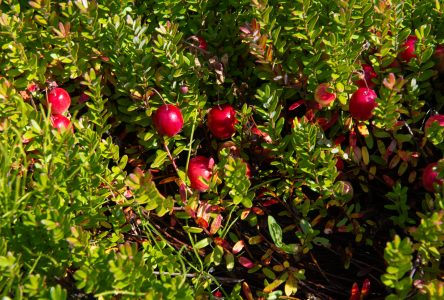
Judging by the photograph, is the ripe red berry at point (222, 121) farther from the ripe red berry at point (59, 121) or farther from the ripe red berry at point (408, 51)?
the ripe red berry at point (408, 51)

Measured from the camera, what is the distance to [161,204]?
186 cm

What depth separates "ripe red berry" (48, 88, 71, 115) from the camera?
2227 mm

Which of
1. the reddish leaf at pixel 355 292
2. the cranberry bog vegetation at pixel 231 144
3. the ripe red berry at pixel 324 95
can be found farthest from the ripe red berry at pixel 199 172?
the reddish leaf at pixel 355 292

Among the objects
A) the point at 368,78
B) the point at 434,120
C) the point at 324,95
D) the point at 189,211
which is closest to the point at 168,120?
the point at 189,211

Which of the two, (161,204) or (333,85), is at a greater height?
(333,85)

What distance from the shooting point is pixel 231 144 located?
7.25 ft

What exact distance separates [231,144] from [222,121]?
94 millimetres

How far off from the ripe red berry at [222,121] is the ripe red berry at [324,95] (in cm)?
33

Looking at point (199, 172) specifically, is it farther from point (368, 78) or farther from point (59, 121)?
point (368, 78)

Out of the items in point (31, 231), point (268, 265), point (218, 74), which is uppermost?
point (218, 74)

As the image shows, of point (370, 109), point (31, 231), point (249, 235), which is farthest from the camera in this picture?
point (249, 235)

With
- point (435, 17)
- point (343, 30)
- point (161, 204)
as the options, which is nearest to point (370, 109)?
point (343, 30)

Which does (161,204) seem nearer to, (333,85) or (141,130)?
(141,130)

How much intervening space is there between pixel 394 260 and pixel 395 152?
649mm
